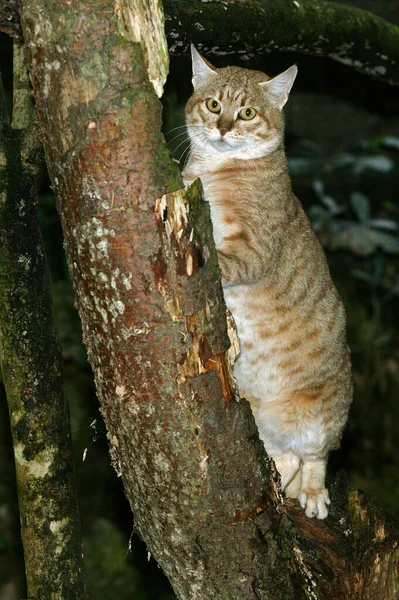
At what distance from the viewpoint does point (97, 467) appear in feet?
24.6

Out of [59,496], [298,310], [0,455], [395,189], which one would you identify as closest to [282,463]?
[298,310]

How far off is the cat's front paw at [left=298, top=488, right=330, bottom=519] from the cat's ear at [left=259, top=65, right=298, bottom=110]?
2577mm

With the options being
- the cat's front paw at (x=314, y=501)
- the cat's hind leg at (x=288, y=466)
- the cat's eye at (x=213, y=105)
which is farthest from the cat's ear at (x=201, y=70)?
the cat's front paw at (x=314, y=501)

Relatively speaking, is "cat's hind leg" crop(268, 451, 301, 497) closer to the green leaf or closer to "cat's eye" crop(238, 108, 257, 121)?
"cat's eye" crop(238, 108, 257, 121)

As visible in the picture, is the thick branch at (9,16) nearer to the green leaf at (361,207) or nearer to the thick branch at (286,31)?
the thick branch at (286,31)

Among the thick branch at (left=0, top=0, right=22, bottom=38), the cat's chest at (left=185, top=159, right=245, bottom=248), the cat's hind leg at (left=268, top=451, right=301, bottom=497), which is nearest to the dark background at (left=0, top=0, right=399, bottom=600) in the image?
the cat's chest at (left=185, top=159, right=245, bottom=248)

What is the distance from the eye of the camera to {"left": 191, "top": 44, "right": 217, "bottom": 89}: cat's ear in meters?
4.81

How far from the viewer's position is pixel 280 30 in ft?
16.7

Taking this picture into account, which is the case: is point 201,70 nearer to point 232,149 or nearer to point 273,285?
point 232,149

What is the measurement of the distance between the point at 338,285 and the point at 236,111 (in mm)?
4038

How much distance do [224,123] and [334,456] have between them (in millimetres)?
Result: 4733

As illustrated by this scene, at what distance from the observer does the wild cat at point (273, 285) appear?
178 inches

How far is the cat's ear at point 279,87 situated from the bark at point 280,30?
0.29m

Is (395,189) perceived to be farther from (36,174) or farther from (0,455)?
(36,174)
